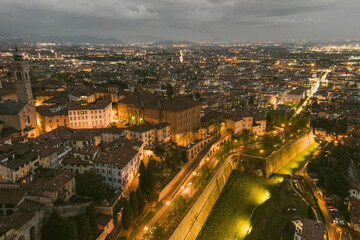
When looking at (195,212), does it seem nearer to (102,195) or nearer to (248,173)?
(102,195)

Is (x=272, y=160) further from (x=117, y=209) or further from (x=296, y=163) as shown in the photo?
(x=117, y=209)

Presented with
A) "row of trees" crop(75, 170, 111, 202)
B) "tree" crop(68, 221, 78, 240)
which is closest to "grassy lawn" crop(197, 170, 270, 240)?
"row of trees" crop(75, 170, 111, 202)

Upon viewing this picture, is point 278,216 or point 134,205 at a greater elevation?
point 134,205

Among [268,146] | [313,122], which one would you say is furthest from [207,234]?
[313,122]

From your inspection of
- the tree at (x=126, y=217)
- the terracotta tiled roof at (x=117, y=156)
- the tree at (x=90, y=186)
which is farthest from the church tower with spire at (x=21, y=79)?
the tree at (x=126, y=217)

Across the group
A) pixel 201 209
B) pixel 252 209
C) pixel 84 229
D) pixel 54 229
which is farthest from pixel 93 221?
pixel 252 209

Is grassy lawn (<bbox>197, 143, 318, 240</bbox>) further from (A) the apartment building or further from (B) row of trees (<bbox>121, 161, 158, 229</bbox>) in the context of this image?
(A) the apartment building
